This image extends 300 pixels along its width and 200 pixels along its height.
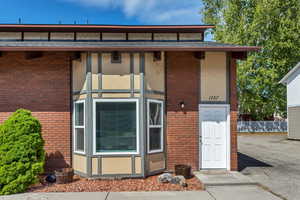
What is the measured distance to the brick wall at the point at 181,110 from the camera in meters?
8.09

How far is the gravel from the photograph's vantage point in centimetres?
643

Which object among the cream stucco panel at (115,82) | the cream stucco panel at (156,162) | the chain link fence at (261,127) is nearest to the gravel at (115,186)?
the cream stucco panel at (156,162)

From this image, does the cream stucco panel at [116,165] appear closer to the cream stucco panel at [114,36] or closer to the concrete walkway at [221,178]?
the concrete walkway at [221,178]

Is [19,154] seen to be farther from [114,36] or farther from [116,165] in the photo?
[114,36]

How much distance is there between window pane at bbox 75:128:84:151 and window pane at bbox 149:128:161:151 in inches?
82.9

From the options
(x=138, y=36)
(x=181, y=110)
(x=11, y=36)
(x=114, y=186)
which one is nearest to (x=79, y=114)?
(x=114, y=186)

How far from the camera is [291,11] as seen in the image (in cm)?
2578

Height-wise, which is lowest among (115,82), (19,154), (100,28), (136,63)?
(19,154)

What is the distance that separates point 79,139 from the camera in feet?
25.4

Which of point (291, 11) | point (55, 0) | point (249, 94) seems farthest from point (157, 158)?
point (291, 11)

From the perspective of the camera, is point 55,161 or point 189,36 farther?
point 189,36

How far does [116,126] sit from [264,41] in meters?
23.6

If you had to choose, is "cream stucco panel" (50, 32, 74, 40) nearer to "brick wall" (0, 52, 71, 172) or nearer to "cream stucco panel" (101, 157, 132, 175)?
"brick wall" (0, 52, 71, 172)

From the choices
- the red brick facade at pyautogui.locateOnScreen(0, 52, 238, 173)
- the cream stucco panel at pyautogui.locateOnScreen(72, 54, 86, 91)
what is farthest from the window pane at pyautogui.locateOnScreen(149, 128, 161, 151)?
the cream stucco panel at pyautogui.locateOnScreen(72, 54, 86, 91)
